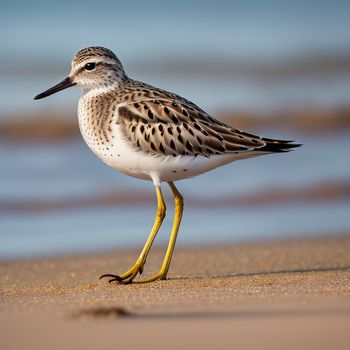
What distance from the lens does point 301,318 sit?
246 inches

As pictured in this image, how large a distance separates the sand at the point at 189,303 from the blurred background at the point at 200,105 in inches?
45.9

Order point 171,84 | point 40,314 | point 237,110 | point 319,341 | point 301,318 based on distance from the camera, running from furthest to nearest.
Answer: point 171,84 → point 237,110 → point 40,314 → point 301,318 → point 319,341

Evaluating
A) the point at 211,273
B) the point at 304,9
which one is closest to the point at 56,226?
the point at 211,273

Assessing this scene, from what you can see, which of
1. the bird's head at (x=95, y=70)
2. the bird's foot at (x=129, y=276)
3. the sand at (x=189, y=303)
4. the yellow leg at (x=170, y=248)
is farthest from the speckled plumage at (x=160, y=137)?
the sand at (x=189, y=303)

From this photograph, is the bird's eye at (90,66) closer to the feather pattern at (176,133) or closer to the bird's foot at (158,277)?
the feather pattern at (176,133)


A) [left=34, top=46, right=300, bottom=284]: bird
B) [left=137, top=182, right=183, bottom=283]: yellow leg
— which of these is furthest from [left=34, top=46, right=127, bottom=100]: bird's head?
[left=137, top=182, right=183, bottom=283]: yellow leg

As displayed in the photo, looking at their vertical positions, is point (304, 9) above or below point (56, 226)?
above

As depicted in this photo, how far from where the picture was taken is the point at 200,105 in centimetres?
2014

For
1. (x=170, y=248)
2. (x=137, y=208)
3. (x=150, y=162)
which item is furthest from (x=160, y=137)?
(x=137, y=208)

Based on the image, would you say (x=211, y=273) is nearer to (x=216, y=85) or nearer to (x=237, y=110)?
(x=237, y=110)

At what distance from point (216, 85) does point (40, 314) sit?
17.3 meters

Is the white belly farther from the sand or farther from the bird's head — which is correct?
the sand

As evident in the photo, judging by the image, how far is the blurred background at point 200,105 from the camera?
12891mm

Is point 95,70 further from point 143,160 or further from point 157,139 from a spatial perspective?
point 143,160
